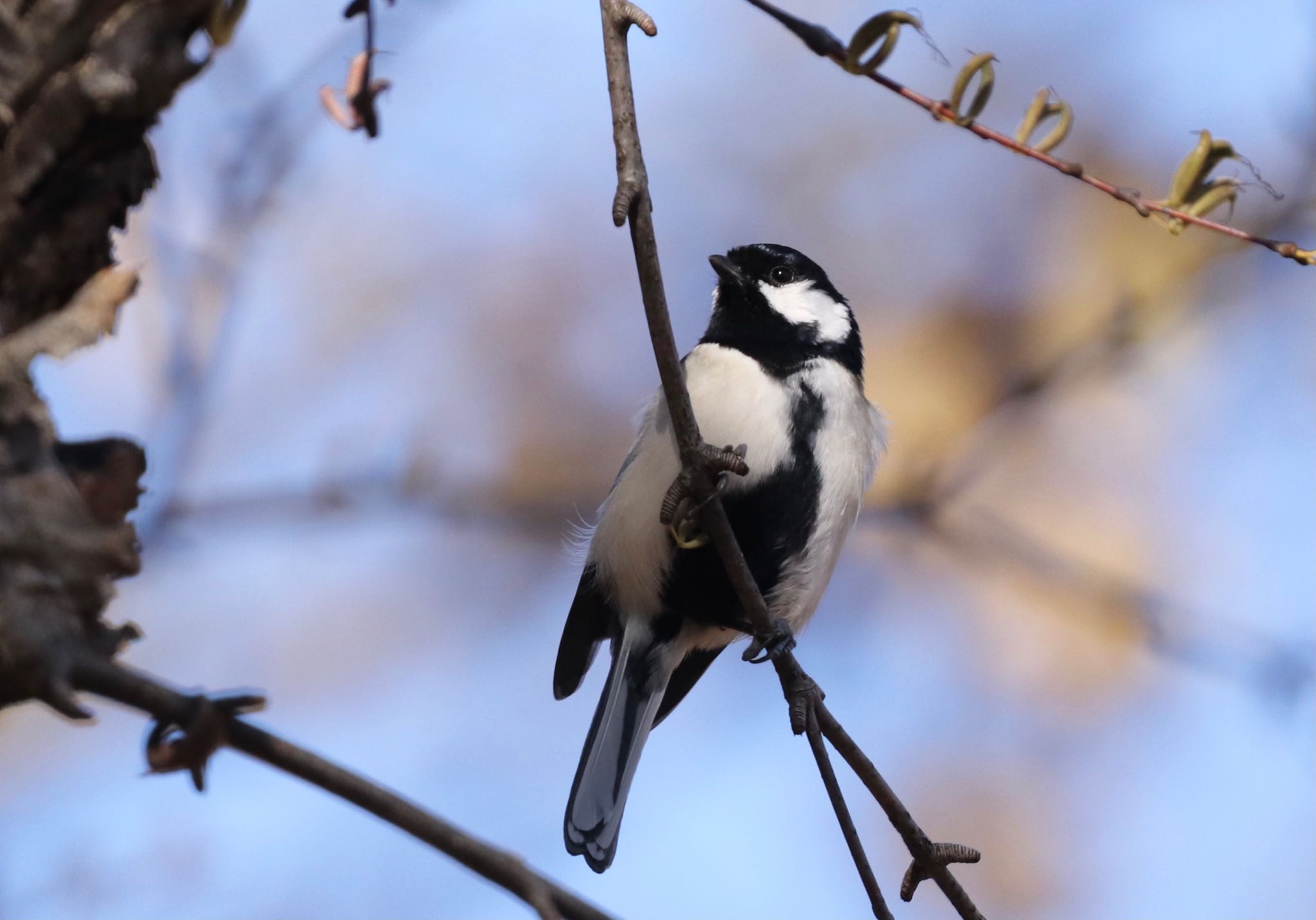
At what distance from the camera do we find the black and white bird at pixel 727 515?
3326 millimetres

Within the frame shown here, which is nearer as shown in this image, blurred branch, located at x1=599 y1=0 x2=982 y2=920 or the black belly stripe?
blurred branch, located at x1=599 y1=0 x2=982 y2=920

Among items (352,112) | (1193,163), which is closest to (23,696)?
(352,112)

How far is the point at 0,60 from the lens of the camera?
120 cm

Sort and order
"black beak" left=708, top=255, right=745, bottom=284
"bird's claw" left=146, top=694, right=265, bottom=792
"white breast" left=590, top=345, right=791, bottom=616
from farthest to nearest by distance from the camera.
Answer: "black beak" left=708, top=255, right=745, bottom=284 < "white breast" left=590, top=345, right=791, bottom=616 < "bird's claw" left=146, top=694, right=265, bottom=792

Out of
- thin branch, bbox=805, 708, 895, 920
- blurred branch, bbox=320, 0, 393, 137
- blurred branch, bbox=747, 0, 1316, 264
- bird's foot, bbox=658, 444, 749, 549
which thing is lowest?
thin branch, bbox=805, 708, 895, 920

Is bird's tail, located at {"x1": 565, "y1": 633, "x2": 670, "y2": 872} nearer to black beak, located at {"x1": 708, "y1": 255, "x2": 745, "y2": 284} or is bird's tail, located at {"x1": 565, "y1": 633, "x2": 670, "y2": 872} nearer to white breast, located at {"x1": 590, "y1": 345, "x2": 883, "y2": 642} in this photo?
white breast, located at {"x1": 590, "y1": 345, "x2": 883, "y2": 642}

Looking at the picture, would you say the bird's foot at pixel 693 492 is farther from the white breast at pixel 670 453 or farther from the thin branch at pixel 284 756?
the thin branch at pixel 284 756

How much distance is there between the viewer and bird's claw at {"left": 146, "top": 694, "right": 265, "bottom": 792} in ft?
3.11

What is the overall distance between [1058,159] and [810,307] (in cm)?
218

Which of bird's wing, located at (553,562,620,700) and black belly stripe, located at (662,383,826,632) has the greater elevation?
black belly stripe, located at (662,383,826,632)

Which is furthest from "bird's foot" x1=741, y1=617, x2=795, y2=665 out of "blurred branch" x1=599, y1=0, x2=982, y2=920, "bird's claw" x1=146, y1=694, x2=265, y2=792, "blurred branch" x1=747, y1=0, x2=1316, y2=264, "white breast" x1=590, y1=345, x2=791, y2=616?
"bird's claw" x1=146, y1=694, x2=265, y2=792

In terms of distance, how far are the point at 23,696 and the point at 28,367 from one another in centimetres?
33

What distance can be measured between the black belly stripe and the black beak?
1.84 feet

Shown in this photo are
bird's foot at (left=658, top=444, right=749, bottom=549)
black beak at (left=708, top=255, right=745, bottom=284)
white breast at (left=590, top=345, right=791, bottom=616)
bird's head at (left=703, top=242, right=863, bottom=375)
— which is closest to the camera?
bird's foot at (left=658, top=444, right=749, bottom=549)
